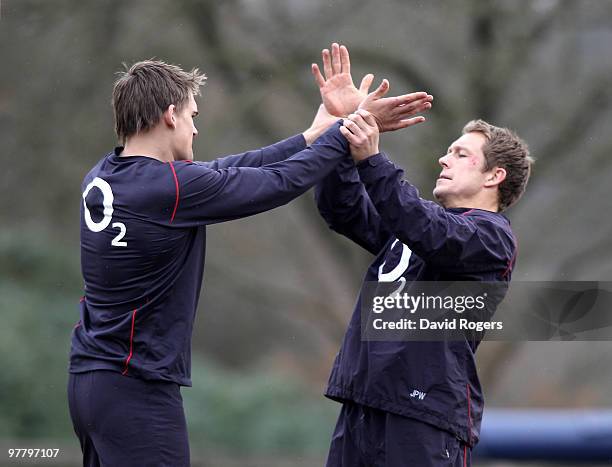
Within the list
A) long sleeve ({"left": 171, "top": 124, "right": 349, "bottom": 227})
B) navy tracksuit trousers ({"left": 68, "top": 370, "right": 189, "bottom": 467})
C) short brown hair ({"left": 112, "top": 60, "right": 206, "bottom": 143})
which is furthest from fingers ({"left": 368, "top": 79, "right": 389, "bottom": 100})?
navy tracksuit trousers ({"left": 68, "top": 370, "right": 189, "bottom": 467})

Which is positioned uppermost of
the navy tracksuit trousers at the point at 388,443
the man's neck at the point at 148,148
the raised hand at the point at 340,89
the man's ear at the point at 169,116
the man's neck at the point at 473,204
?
the raised hand at the point at 340,89

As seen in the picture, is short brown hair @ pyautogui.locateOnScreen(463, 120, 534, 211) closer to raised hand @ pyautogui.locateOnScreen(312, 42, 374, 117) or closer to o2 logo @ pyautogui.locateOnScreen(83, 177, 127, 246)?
raised hand @ pyautogui.locateOnScreen(312, 42, 374, 117)

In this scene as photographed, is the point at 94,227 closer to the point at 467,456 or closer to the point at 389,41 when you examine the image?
the point at 467,456

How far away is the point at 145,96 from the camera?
3.83 m

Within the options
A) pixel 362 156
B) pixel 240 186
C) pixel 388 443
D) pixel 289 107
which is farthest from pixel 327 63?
pixel 289 107

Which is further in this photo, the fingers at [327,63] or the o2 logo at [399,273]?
the fingers at [327,63]

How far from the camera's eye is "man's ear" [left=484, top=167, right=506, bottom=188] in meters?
4.48

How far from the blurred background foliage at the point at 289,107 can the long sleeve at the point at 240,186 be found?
20.8ft

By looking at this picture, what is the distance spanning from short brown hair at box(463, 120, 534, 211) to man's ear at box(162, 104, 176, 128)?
155cm

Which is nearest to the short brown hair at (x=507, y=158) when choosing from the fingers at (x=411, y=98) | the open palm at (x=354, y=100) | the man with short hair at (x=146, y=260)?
the open palm at (x=354, y=100)

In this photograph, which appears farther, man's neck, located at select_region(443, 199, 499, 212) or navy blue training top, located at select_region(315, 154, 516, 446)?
man's neck, located at select_region(443, 199, 499, 212)

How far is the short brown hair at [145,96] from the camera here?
3832mm

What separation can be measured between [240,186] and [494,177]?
134 centimetres

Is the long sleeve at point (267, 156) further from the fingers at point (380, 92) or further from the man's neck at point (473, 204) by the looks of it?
the man's neck at point (473, 204)
